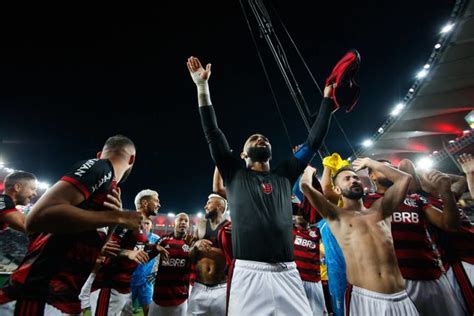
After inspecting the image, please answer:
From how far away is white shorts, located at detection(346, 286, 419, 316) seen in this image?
2.56 metres

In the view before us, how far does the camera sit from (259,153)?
270 cm

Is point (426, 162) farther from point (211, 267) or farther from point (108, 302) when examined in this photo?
point (108, 302)

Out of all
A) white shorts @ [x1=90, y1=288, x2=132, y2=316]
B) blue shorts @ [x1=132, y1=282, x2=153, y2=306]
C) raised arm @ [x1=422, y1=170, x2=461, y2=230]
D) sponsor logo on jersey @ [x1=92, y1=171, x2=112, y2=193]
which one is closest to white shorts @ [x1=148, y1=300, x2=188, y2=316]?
white shorts @ [x1=90, y1=288, x2=132, y2=316]

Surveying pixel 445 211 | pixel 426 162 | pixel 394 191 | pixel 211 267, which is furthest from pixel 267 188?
pixel 426 162

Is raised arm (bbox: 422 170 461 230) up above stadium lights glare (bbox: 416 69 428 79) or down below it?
below

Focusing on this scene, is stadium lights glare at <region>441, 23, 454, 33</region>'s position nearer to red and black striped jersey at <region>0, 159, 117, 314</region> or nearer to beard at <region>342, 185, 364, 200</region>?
beard at <region>342, 185, 364, 200</region>

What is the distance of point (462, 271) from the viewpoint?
12.1 ft

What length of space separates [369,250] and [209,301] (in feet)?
9.68

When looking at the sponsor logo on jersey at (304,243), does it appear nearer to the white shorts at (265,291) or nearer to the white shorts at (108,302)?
the white shorts at (108,302)

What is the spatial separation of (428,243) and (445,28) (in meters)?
16.7

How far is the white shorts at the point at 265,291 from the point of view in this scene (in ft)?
6.40

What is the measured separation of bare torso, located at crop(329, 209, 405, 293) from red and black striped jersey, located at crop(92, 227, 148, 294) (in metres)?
3.58

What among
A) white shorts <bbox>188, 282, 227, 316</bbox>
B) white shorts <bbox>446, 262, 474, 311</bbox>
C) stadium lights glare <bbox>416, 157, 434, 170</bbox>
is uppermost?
stadium lights glare <bbox>416, 157, 434, 170</bbox>

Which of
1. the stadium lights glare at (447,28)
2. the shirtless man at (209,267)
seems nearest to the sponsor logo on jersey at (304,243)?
the shirtless man at (209,267)
